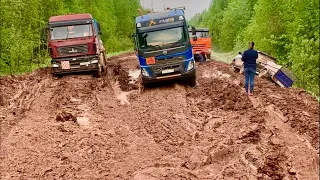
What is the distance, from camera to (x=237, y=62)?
845 inches

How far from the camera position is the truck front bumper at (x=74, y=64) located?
61.7 ft

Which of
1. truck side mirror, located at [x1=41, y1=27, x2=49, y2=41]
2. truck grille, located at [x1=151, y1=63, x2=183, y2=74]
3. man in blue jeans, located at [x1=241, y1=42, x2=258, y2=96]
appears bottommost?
truck grille, located at [x1=151, y1=63, x2=183, y2=74]

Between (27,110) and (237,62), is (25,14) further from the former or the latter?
(27,110)

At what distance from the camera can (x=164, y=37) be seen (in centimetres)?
1565

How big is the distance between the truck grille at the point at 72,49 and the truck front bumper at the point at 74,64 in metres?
0.27

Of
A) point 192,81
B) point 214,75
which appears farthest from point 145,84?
point 214,75

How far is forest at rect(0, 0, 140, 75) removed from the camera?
68.9 feet

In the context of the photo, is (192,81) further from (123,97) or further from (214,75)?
(214,75)

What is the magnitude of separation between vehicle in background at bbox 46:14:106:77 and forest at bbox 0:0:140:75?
2.73ft

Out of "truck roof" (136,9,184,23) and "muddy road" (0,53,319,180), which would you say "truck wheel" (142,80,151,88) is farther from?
"truck roof" (136,9,184,23)

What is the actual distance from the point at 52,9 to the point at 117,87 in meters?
20.1

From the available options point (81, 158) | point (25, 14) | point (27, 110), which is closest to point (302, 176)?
point (81, 158)

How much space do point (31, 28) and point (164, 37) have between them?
17847 millimetres

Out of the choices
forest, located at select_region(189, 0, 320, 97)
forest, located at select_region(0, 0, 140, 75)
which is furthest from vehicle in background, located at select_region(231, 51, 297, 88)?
forest, located at select_region(0, 0, 140, 75)
